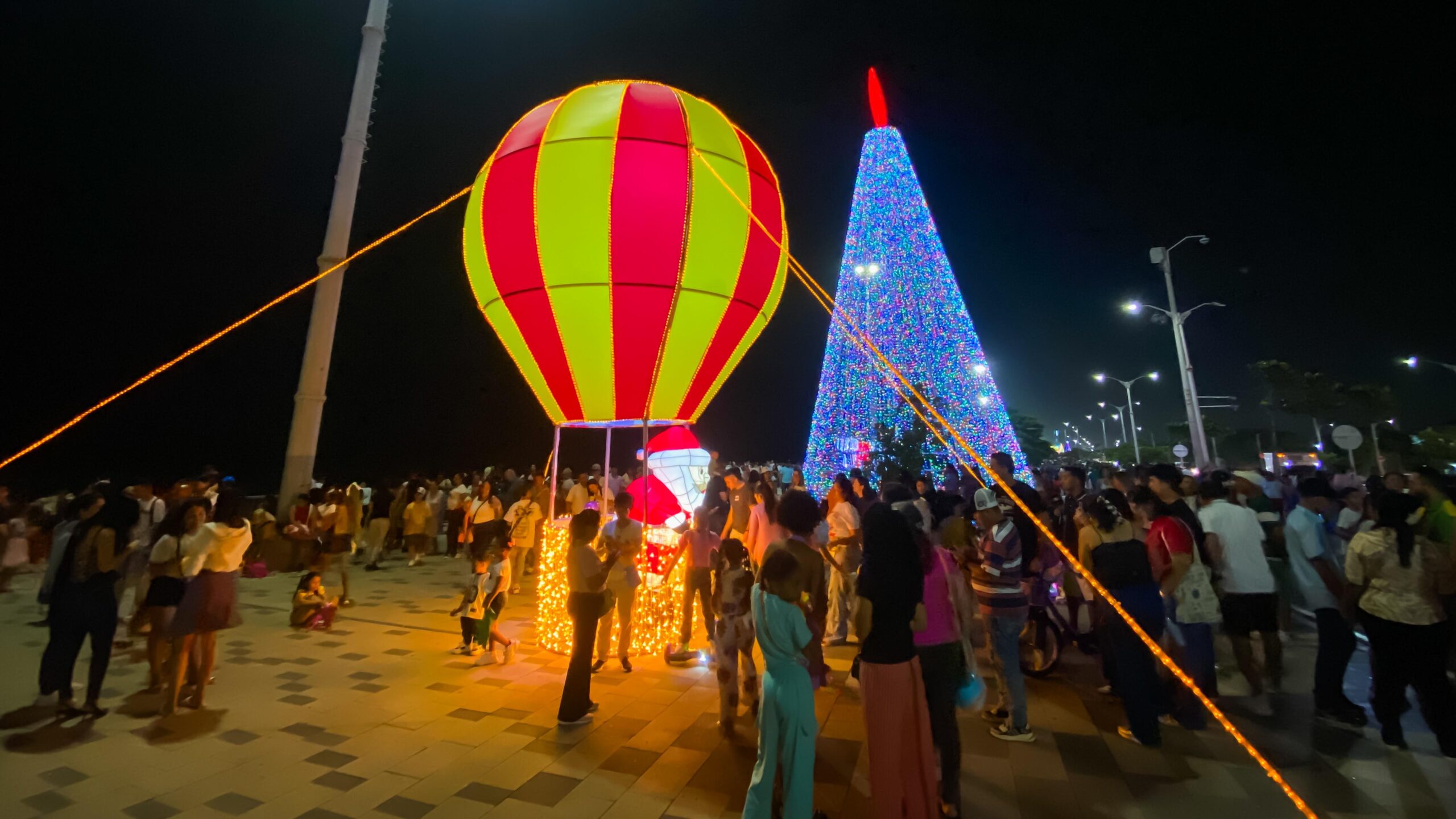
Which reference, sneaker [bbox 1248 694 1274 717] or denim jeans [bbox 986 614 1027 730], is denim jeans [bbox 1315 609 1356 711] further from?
denim jeans [bbox 986 614 1027 730]

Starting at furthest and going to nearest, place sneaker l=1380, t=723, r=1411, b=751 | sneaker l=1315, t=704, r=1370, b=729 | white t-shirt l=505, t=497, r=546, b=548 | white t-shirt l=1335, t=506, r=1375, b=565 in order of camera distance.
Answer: white t-shirt l=505, t=497, r=546, b=548
white t-shirt l=1335, t=506, r=1375, b=565
sneaker l=1315, t=704, r=1370, b=729
sneaker l=1380, t=723, r=1411, b=751

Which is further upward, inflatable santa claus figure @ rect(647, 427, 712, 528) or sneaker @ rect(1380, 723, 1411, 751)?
inflatable santa claus figure @ rect(647, 427, 712, 528)

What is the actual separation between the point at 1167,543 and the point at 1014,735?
5.81ft

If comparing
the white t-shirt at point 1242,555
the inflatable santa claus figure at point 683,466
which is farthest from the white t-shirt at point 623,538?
the white t-shirt at point 1242,555

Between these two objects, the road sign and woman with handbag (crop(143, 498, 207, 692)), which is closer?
woman with handbag (crop(143, 498, 207, 692))

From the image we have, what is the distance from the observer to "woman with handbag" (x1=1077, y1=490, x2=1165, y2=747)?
12.5 ft

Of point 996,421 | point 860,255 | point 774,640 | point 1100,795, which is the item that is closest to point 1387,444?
point 996,421

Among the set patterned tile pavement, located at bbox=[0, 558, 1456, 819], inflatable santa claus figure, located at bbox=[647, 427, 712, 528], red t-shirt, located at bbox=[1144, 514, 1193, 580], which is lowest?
patterned tile pavement, located at bbox=[0, 558, 1456, 819]

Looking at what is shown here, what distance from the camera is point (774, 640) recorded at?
8.91ft

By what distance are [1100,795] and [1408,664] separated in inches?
89.9

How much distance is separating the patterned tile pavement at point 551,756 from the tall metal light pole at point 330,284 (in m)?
5.21

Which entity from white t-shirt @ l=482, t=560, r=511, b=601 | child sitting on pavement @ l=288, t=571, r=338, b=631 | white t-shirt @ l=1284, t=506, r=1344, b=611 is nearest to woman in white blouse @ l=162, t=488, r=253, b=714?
white t-shirt @ l=482, t=560, r=511, b=601

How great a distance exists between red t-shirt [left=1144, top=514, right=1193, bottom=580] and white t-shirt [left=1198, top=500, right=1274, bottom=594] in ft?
1.95

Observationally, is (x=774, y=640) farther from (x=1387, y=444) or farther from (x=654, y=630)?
(x=1387, y=444)
